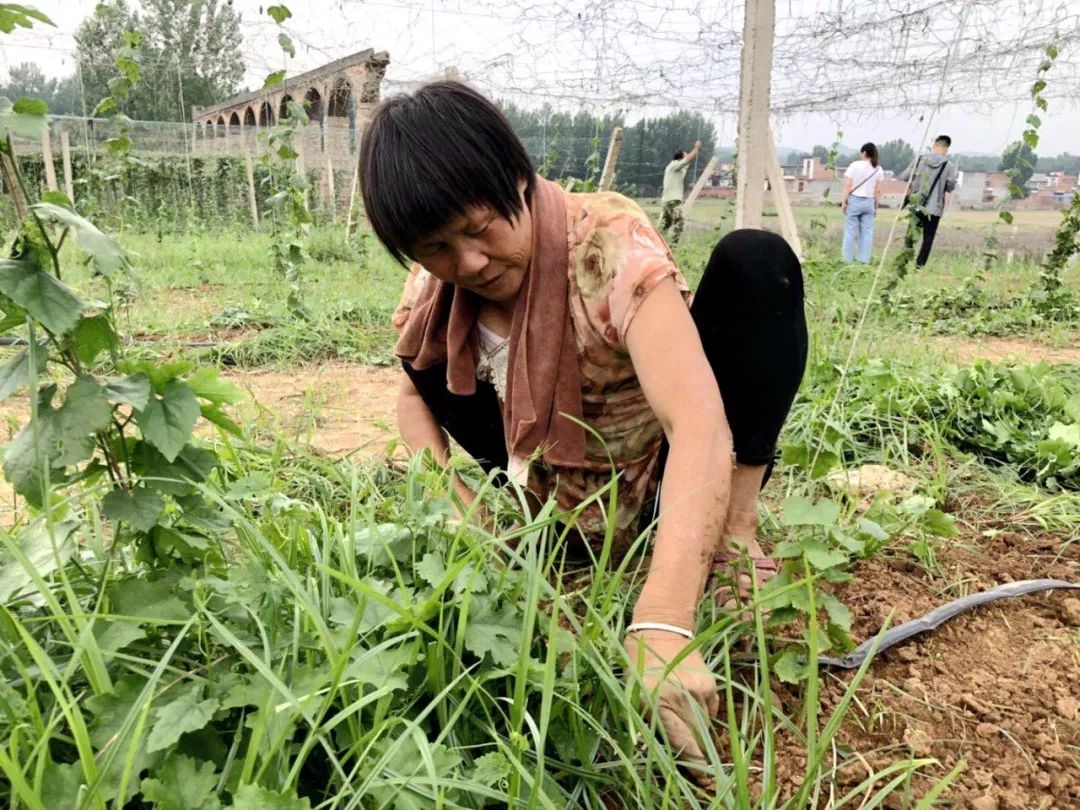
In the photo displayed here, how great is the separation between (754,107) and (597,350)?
2764 mm

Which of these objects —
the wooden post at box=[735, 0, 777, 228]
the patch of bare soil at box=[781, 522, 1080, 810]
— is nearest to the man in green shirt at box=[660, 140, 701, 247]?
the wooden post at box=[735, 0, 777, 228]

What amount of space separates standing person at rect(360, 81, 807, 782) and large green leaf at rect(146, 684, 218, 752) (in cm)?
48

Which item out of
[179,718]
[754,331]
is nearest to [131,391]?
[179,718]

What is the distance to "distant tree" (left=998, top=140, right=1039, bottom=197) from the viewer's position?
19.3ft

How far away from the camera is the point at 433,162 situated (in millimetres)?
1203

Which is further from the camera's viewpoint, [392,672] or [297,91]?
[297,91]

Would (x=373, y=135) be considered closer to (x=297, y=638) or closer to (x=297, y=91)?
Answer: (x=297, y=638)

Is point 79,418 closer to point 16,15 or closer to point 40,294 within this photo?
point 40,294

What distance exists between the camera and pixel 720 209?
12383 millimetres

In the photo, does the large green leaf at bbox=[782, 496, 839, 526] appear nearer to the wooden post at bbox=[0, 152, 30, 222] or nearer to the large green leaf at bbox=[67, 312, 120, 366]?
the large green leaf at bbox=[67, 312, 120, 366]

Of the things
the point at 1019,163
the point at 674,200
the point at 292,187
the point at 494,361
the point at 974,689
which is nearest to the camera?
the point at 974,689

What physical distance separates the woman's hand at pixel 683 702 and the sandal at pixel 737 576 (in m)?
0.23

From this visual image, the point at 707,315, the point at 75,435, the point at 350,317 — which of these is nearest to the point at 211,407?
the point at 75,435

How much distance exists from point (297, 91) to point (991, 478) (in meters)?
11.0
